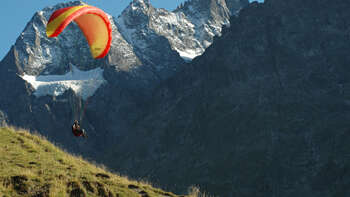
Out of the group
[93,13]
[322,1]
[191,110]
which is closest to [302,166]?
[191,110]

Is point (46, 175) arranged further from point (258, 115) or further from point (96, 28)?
point (258, 115)

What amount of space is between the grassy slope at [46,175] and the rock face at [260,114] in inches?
4038

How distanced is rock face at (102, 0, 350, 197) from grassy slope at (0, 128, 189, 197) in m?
103

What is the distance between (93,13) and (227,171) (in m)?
121

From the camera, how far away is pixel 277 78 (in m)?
162

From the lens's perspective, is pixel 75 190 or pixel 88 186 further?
pixel 88 186

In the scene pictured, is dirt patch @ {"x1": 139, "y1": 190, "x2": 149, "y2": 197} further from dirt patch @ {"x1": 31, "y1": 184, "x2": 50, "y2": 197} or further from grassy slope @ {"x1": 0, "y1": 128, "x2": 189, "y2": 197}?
dirt patch @ {"x1": 31, "y1": 184, "x2": 50, "y2": 197}

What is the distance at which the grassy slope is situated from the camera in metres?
15.8

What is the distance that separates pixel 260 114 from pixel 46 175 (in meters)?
139

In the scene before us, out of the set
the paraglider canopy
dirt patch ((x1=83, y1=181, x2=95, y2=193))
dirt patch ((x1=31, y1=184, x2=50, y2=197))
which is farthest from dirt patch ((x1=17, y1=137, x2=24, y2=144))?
dirt patch ((x1=31, y1=184, x2=50, y2=197))

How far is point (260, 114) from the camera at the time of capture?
152 meters

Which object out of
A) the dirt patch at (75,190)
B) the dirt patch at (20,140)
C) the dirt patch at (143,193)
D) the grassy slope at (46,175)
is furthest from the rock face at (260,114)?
the dirt patch at (75,190)

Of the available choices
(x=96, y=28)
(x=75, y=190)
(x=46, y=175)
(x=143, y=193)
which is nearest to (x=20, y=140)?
(x=46, y=175)

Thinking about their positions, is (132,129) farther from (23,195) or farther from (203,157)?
(23,195)
